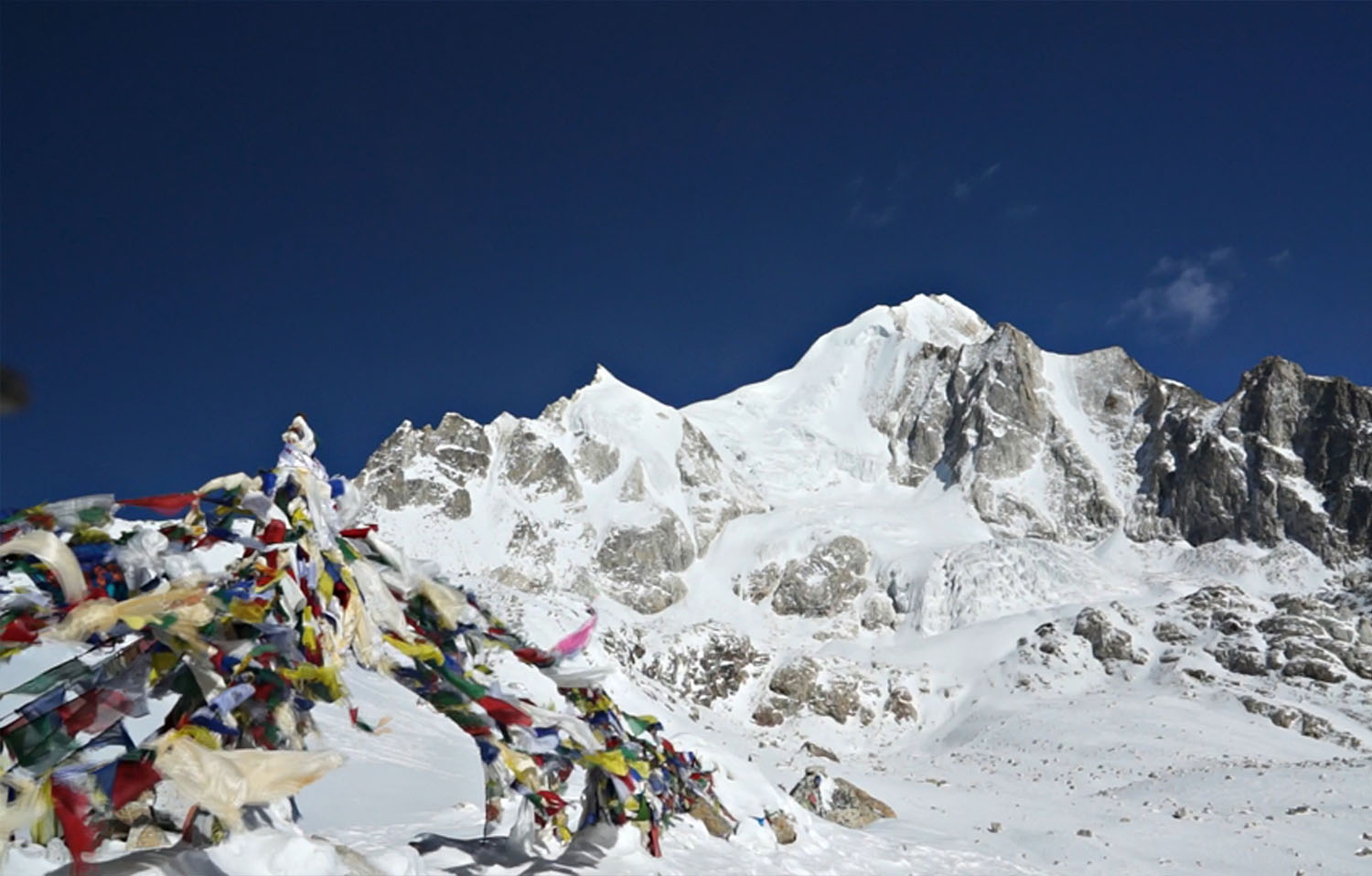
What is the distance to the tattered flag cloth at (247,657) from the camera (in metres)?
5.18

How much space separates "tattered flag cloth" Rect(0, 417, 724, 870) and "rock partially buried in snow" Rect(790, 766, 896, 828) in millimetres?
8822

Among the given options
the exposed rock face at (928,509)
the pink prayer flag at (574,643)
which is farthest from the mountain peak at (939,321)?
the pink prayer flag at (574,643)

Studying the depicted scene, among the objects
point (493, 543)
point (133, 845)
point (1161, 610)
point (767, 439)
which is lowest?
point (133, 845)

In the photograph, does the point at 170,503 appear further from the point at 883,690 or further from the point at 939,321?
the point at 939,321

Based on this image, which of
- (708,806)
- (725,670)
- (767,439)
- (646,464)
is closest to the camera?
(708,806)

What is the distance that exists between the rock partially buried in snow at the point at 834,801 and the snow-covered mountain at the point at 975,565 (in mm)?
1114

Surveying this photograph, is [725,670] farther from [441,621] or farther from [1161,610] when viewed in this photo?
[441,621]

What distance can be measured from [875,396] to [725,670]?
81822 millimetres

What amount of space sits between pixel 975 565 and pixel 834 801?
62968mm

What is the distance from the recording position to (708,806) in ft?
37.3

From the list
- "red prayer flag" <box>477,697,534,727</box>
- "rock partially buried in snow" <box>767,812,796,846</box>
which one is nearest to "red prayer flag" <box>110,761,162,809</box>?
"red prayer flag" <box>477,697,534,727</box>

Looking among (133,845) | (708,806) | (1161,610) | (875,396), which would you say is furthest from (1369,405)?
(133,845)

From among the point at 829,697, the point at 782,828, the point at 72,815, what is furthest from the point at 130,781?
the point at 829,697

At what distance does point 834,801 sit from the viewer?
1741cm
